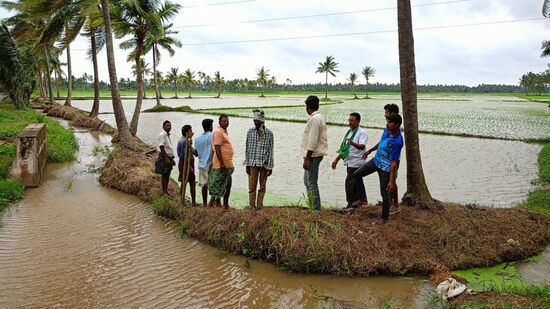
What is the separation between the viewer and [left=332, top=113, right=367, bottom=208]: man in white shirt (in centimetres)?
652

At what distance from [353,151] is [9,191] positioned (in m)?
7.20

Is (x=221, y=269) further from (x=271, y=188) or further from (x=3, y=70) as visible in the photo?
(x=3, y=70)

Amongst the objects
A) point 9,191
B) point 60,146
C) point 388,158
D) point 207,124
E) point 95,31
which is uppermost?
point 95,31

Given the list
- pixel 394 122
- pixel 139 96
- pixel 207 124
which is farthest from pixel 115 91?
pixel 394 122

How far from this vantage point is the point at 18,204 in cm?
802

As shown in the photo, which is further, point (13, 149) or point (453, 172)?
point (453, 172)

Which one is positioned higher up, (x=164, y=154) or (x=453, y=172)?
(x=164, y=154)

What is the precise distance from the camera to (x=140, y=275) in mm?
4977

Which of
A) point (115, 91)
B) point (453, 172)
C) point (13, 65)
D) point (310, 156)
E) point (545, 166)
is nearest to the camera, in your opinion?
point (310, 156)

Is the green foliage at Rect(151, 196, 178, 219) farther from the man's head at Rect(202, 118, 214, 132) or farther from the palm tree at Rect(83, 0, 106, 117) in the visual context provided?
the palm tree at Rect(83, 0, 106, 117)

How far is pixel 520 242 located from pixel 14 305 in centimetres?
652

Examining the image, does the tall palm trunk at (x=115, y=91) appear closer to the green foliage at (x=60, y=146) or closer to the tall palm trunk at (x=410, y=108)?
the green foliage at (x=60, y=146)

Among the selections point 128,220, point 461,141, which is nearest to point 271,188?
point 128,220

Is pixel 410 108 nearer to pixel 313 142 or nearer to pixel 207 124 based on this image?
pixel 313 142
